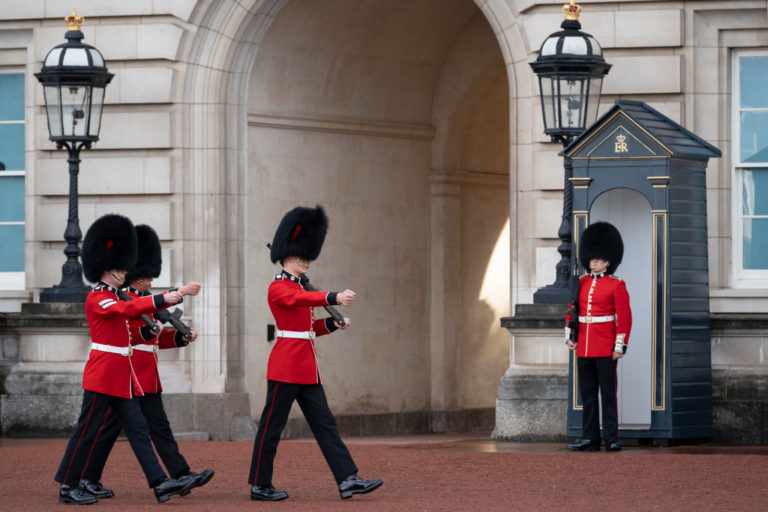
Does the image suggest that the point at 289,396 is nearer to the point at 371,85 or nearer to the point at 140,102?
the point at 140,102

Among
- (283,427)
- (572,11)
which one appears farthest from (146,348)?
(572,11)

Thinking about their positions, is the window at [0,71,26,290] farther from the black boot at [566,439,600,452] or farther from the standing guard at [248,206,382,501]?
the standing guard at [248,206,382,501]

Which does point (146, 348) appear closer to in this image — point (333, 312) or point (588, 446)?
point (333, 312)

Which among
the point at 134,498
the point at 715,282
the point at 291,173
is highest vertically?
the point at 291,173

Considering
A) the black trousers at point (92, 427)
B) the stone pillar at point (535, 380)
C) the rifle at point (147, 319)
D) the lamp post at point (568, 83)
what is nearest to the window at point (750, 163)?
the lamp post at point (568, 83)

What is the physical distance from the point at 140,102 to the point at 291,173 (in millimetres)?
1352

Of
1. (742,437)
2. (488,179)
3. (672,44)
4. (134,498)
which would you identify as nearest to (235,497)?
(134,498)

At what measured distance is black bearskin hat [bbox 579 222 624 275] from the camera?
10.1 meters

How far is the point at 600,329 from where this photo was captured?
33.0 ft

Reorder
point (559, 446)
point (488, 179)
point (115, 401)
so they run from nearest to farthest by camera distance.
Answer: point (115, 401) → point (559, 446) → point (488, 179)

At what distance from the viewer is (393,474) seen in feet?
29.6

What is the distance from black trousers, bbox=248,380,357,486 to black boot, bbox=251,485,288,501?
0.02 metres

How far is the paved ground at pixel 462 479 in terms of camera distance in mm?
A: 7766

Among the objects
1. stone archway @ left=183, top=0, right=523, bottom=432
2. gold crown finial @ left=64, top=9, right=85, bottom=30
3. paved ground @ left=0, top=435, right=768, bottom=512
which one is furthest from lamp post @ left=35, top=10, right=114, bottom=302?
paved ground @ left=0, top=435, right=768, bottom=512
